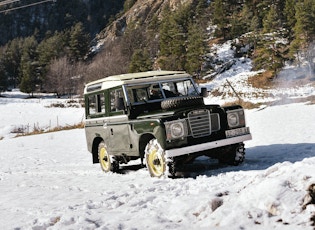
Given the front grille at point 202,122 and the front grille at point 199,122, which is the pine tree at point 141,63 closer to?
the front grille at point 202,122

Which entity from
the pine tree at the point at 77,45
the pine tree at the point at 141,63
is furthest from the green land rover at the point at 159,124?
the pine tree at the point at 77,45

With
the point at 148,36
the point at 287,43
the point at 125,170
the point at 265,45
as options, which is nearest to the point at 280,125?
the point at 125,170

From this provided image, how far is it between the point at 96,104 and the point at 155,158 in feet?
10.3

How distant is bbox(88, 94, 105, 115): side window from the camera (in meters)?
10.7

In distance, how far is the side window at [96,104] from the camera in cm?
1072

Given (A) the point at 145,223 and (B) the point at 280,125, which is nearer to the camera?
(A) the point at 145,223

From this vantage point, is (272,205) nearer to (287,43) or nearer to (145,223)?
(145,223)

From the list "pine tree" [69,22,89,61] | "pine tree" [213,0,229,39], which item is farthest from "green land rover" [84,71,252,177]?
"pine tree" [69,22,89,61]

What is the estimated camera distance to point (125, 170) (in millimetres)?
11047

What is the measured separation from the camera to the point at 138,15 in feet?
507

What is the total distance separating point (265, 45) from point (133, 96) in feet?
186

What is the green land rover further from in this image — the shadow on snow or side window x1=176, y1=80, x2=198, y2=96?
the shadow on snow

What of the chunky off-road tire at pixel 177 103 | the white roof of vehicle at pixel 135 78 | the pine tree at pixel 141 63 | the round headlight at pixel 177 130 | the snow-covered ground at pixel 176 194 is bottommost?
the snow-covered ground at pixel 176 194

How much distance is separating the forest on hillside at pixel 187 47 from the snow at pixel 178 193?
51.7m
